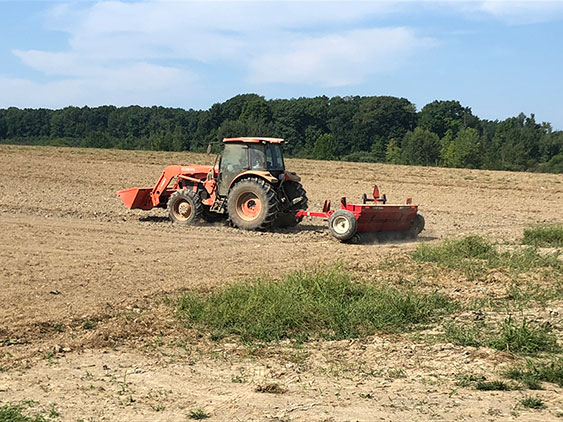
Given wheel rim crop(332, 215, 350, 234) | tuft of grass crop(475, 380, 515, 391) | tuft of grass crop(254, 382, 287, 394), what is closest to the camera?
tuft of grass crop(254, 382, 287, 394)

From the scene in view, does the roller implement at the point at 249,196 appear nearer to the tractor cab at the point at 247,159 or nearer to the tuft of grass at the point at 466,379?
the tractor cab at the point at 247,159

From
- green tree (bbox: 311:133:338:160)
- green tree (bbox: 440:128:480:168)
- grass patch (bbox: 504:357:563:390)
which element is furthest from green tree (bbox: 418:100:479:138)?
grass patch (bbox: 504:357:563:390)

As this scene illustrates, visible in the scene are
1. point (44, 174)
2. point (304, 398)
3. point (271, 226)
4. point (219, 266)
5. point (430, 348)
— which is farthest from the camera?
point (44, 174)

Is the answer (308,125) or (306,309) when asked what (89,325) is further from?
(308,125)

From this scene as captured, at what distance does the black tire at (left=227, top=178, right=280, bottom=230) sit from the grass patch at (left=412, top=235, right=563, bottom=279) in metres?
3.55

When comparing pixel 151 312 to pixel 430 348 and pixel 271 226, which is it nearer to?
pixel 430 348

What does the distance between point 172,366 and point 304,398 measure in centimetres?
135

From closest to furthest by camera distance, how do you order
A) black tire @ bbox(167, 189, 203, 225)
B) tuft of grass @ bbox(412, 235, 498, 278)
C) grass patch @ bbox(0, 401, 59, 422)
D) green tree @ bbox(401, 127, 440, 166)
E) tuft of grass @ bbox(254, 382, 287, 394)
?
grass patch @ bbox(0, 401, 59, 422) < tuft of grass @ bbox(254, 382, 287, 394) < tuft of grass @ bbox(412, 235, 498, 278) < black tire @ bbox(167, 189, 203, 225) < green tree @ bbox(401, 127, 440, 166)

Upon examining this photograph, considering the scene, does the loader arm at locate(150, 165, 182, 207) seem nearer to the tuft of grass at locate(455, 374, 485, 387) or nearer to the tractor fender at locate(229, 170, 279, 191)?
the tractor fender at locate(229, 170, 279, 191)

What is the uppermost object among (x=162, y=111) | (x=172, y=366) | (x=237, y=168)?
(x=162, y=111)

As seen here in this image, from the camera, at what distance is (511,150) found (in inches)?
2272

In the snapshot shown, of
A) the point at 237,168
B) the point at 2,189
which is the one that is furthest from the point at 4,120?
the point at 237,168

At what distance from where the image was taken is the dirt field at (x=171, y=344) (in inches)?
209

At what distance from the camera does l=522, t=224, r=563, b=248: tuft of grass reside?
535 inches
